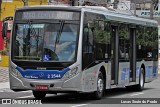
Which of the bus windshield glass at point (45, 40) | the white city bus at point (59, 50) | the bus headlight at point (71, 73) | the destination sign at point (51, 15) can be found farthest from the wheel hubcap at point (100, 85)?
the destination sign at point (51, 15)

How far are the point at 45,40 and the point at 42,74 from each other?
1.08 metres

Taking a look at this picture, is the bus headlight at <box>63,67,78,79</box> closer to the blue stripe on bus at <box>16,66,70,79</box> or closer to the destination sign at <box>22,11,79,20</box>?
the blue stripe on bus at <box>16,66,70,79</box>

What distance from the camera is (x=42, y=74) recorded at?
15742mm

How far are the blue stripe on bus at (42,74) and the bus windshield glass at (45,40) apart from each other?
0.38m

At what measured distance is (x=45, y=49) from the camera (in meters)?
A: 15.9

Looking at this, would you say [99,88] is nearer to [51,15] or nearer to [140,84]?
[51,15]

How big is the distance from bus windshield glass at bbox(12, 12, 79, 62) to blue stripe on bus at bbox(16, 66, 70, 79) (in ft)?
1.26

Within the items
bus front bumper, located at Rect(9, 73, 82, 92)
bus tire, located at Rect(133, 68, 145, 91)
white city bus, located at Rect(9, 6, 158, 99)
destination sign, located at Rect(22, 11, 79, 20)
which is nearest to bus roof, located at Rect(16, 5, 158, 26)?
white city bus, located at Rect(9, 6, 158, 99)

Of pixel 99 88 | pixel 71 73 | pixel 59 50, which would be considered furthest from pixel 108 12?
pixel 71 73

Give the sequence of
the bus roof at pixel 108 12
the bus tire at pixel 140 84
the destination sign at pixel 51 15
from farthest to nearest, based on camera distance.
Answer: the bus tire at pixel 140 84, the bus roof at pixel 108 12, the destination sign at pixel 51 15

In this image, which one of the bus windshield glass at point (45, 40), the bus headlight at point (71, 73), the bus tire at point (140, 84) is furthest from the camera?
the bus tire at point (140, 84)

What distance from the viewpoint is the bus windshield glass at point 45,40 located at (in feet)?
51.8

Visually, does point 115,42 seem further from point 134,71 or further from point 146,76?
point 146,76

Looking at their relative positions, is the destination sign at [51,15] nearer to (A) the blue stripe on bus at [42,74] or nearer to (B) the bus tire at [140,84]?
(A) the blue stripe on bus at [42,74]
